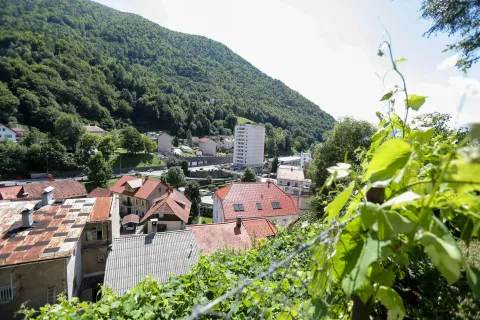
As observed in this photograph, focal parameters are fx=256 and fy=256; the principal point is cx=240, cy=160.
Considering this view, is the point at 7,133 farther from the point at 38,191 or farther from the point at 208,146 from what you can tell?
the point at 208,146

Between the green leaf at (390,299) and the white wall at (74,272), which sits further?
the white wall at (74,272)

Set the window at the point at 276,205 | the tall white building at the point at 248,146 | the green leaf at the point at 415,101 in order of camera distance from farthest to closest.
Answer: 1. the tall white building at the point at 248,146
2. the window at the point at 276,205
3. the green leaf at the point at 415,101

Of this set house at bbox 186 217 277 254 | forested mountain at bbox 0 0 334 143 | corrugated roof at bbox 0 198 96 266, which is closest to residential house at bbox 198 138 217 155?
forested mountain at bbox 0 0 334 143

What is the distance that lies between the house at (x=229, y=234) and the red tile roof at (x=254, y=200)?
6883 millimetres

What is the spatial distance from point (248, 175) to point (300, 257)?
42022mm

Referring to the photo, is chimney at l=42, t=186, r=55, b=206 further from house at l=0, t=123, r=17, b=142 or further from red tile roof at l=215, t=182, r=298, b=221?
house at l=0, t=123, r=17, b=142

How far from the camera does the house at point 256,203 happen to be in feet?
70.6

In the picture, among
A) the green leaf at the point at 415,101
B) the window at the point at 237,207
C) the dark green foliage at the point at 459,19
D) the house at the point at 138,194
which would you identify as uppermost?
the dark green foliage at the point at 459,19

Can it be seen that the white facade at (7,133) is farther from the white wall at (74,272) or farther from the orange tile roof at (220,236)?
the orange tile roof at (220,236)

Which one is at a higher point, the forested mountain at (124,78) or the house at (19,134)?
the forested mountain at (124,78)

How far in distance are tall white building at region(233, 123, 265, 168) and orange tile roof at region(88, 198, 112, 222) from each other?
6551cm

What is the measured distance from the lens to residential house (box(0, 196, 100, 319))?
8.08 m

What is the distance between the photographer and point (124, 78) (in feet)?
360

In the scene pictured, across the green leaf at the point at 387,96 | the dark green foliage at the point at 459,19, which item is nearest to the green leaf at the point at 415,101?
the green leaf at the point at 387,96
